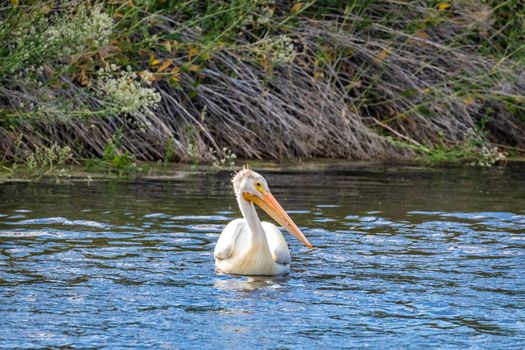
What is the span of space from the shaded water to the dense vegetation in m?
1.29

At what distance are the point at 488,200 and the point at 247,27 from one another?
15.3ft

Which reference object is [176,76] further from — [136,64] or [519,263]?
[519,263]

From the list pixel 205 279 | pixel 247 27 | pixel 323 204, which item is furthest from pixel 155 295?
pixel 247 27

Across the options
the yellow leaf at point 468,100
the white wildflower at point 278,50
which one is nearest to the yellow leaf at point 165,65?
the white wildflower at point 278,50

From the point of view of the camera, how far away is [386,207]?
11242 millimetres

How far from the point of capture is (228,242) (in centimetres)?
839

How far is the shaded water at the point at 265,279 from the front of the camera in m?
6.40

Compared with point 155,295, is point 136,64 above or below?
above

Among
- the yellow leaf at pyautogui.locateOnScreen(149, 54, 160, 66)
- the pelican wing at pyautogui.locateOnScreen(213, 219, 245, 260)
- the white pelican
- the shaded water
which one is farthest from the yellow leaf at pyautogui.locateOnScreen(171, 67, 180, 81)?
the pelican wing at pyautogui.locateOnScreen(213, 219, 245, 260)

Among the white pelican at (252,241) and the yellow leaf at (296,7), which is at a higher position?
the yellow leaf at (296,7)

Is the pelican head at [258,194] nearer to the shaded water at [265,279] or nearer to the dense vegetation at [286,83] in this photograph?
the shaded water at [265,279]

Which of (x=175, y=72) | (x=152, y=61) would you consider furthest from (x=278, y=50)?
(x=152, y=61)

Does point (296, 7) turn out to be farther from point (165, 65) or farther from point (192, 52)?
point (165, 65)

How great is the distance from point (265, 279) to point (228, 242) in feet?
1.42
